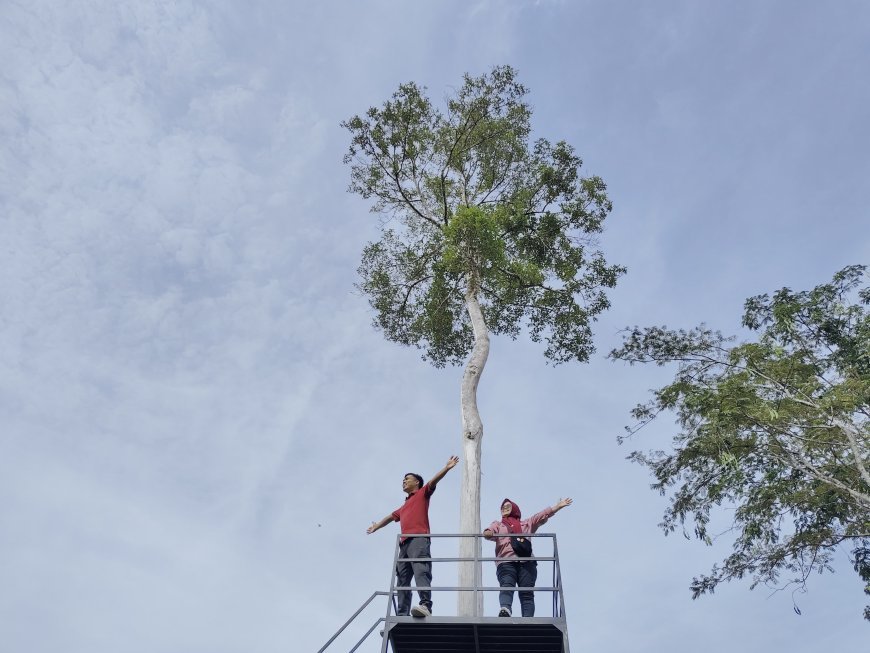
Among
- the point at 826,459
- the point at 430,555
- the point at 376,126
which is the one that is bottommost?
the point at 430,555

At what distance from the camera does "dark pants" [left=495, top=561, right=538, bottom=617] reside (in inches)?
301

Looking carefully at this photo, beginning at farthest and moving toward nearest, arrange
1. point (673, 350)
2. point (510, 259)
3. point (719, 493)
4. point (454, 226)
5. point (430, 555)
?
point (673, 350), point (719, 493), point (510, 259), point (454, 226), point (430, 555)

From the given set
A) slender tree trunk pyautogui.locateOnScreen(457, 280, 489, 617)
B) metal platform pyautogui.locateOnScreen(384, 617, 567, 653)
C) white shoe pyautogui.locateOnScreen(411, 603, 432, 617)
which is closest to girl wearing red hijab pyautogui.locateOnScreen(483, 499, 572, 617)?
metal platform pyautogui.locateOnScreen(384, 617, 567, 653)

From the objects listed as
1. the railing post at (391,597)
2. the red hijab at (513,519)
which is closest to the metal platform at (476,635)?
the railing post at (391,597)

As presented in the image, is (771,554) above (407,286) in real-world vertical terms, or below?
below

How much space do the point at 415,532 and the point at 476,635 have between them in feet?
4.07

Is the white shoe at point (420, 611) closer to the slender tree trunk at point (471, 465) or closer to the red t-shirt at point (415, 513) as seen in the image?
the red t-shirt at point (415, 513)

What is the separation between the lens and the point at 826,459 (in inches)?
628

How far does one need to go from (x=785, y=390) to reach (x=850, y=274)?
11.1 feet

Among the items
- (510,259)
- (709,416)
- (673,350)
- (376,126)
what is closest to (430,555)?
(510,259)

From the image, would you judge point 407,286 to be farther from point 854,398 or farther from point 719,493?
point 854,398

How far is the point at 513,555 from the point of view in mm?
8203

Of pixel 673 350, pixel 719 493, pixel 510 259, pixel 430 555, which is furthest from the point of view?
pixel 673 350

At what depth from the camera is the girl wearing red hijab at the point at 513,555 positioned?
302 inches
